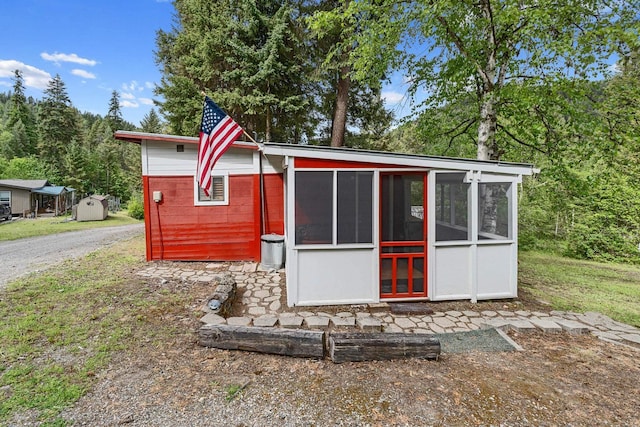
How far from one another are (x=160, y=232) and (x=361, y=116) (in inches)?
362

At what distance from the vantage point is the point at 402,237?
15.6 ft

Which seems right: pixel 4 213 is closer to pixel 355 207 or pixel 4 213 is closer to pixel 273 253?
pixel 273 253

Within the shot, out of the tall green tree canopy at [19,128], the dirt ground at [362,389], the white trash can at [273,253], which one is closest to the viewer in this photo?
the dirt ground at [362,389]

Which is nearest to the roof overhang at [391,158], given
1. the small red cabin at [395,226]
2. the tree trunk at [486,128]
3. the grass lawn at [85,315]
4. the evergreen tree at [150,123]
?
the small red cabin at [395,226]

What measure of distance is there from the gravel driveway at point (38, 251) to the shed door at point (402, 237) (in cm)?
679

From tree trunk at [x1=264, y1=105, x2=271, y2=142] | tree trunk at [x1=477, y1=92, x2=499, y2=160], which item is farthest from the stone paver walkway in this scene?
tree trunk at [x1=264, y1=105, x2=271, y2=142]

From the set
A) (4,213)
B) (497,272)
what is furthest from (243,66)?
(4,213)

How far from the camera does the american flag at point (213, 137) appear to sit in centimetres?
475

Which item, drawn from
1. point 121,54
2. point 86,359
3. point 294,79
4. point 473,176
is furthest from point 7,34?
point 473,176

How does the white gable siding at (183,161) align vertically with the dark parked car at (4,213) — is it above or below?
above

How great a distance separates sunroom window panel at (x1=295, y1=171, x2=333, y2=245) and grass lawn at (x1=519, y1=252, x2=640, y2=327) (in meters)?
3.99

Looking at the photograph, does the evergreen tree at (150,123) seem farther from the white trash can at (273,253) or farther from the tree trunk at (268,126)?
the white trash can at (273,253)

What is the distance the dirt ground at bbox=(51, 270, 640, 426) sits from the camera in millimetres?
2230

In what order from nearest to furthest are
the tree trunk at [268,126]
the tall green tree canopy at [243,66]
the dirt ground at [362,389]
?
the dirt ground at [362,389]
the tall green tree canopy at [243,66]
the tree trunk at [268,126]
